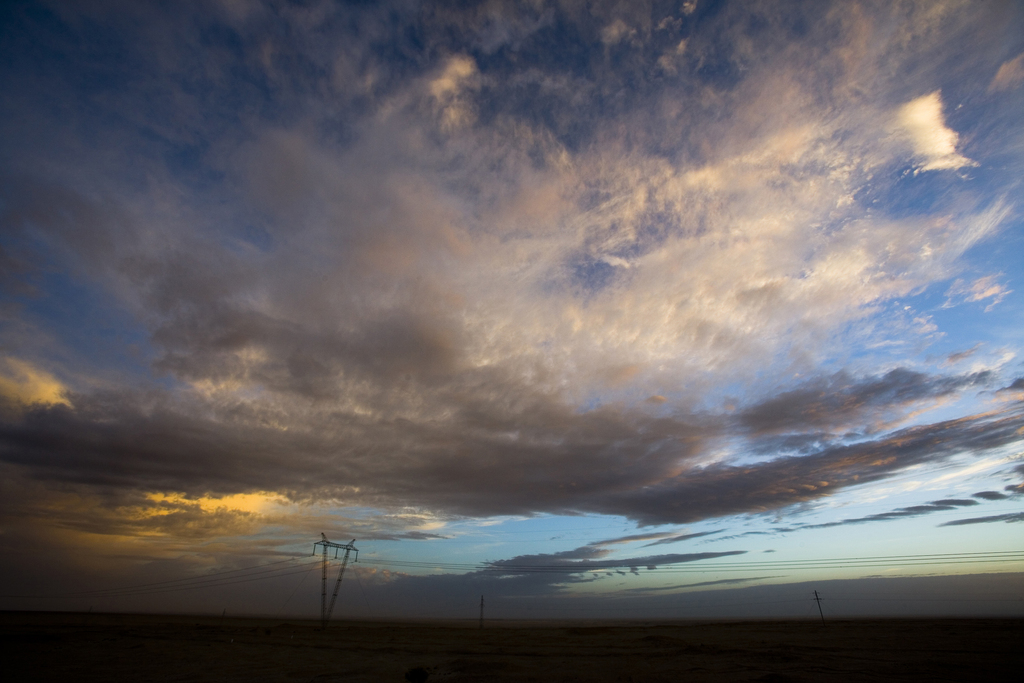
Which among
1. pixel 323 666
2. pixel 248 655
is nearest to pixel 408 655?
pixel 323 666

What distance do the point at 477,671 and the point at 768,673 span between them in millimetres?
23756

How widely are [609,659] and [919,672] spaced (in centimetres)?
2704

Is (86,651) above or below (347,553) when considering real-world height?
below

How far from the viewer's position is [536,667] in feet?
137

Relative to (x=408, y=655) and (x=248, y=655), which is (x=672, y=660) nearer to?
(x=408, y=655)

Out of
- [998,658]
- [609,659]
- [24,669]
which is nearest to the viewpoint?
[24,669]

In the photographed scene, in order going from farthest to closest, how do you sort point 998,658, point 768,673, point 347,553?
point 347,553, point 998,658, point 768,673

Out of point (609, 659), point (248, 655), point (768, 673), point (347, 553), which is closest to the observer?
point (768, 673)

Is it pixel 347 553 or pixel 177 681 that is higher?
pixel 347 553

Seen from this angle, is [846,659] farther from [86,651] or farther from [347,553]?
[347,553]

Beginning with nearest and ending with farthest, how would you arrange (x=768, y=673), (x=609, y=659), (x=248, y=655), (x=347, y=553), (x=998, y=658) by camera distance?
(x=768, y=673) → (x=998, y=658) → (x=609, y=659) → (x=248, y=655) → (x=347, y=553)

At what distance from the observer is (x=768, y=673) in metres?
35.7

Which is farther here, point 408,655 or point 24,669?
point 408,655

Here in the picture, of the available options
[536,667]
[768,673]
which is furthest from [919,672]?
[536,667]
